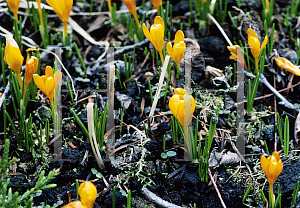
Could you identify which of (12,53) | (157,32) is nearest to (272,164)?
(157,32)

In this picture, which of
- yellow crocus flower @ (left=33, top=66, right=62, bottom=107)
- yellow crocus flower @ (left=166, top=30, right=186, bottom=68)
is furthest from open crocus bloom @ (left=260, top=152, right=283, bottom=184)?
yellow crocus flower @ (left=33, top=66, right=62, bottom=107)

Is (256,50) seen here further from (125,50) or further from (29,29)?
(29,29)

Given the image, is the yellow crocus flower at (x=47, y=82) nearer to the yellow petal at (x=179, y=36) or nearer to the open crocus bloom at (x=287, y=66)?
the yellow petal at (x=179, y=36)

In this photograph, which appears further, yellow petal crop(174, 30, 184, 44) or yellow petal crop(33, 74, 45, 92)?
yellow petal crop(174, 30, 184, 44)

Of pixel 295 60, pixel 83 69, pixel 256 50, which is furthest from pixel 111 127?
pixel 295 60

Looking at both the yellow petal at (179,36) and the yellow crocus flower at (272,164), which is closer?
the yellow crocus flower at (272,164)

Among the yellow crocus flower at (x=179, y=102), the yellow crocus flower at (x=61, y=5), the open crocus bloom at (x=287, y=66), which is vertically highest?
the yellow crocus flower at (x=61, y=5)

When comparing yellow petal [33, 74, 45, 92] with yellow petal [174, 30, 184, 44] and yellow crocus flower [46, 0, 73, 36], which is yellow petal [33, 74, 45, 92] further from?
yellow petal [174, 30, 184, 44]

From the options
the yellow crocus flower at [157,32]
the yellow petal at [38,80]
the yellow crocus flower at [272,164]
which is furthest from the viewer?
the yellow crocus flower at [157,32]

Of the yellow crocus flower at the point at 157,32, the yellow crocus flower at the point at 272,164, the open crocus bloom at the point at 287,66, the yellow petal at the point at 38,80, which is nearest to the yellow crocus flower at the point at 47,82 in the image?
the yellow petal at the point at 38,80

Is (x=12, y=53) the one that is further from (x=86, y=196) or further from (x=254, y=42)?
(x=254, y=42)

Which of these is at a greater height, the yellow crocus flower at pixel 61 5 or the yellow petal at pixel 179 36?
the yellow crocus flower at pixel 61 5
